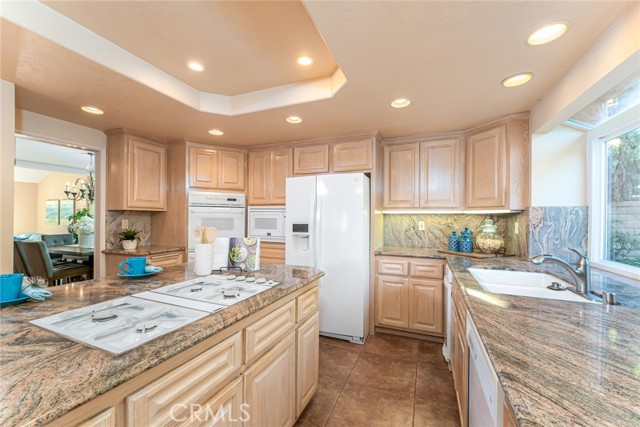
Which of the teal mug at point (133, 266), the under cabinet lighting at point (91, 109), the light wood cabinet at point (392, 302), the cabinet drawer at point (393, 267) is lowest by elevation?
the light wood cabinet at point (392, 302)

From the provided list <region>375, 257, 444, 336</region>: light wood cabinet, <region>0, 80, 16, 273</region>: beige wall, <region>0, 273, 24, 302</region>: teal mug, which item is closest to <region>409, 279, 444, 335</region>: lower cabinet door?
<region>375, 257, 444, 336</region>: light wood cabinet

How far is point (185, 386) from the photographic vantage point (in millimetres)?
822

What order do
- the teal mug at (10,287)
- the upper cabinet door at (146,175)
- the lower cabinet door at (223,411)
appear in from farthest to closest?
the upper cabinet door at (146,175), the teal mug at (10,287), the lower cabinet door at (223,411)

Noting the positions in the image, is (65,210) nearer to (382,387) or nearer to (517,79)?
(382,387)

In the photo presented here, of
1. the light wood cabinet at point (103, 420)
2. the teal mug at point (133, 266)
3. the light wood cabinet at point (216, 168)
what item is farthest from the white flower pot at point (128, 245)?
the light wood cabinet at point (103, 420)

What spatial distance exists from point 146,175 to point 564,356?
3822mm

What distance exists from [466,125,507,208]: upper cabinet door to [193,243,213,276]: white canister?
2.54 metres

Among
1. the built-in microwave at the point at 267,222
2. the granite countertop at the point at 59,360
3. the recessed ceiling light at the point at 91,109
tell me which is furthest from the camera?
the built-in microwave at the point at 267,222

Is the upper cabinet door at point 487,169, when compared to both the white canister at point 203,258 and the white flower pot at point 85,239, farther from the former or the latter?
the white flower pot at point 85,239

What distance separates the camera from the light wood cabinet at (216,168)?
3.37 meters

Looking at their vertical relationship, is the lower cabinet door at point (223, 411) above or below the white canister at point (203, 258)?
below

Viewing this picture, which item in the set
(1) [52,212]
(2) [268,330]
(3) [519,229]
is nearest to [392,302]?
(3) [519,229]

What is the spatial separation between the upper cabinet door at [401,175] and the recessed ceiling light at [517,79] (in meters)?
1.25

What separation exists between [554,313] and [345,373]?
1636mm
